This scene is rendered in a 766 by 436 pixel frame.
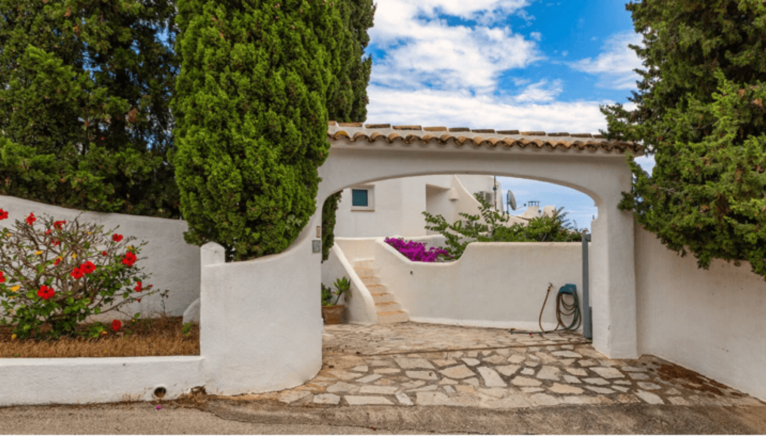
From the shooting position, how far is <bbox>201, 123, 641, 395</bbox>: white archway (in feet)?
16.4

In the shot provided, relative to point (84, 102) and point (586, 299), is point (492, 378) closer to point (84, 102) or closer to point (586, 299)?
point (586, 299)

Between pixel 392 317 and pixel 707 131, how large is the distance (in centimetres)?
718

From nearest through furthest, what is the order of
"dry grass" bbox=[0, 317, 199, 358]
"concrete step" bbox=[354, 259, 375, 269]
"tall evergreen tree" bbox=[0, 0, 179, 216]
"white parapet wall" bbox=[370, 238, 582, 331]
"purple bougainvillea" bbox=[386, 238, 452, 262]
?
"dry grass" bbox=[0, 317, 199, 358]
"tall evergreen tree" bbox=[0, 0, 179, 216]
"white parapet wall" bbox=[370, 238, 582, 331]
"purple bougainvillea" bbox=[386, 238, 452, 262]
"concrete step" bbox=[354, 259, 375, 269]

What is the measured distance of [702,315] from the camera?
6152 mm

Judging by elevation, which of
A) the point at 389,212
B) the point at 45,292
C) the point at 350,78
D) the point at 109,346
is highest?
the point at 350,78

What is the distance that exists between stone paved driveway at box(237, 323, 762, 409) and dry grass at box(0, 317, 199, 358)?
3.81 feet

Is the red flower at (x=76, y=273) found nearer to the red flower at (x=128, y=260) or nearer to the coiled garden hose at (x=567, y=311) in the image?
the red flower at (x=128, y=260)

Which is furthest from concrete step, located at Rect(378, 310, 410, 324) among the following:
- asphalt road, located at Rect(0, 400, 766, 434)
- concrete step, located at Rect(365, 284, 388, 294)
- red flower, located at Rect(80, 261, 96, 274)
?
red flower, located at Rect(80, 261, 96, 274)

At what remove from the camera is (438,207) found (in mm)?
23156

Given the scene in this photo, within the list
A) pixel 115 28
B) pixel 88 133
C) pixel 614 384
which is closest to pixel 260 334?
pixel 614 384

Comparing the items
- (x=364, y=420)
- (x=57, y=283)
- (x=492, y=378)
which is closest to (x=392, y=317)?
(x=492, y=378)

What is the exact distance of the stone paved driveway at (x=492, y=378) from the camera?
5.20 metres

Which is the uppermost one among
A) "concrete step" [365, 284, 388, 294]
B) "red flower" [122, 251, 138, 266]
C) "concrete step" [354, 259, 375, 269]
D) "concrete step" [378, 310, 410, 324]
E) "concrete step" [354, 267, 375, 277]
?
"red flower" [122, 251, 138, 266]

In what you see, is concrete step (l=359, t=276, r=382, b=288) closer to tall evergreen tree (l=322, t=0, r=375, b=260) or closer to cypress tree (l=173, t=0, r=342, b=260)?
tall evergreen tree (l=322, t=0, r=375, b=260)
